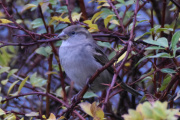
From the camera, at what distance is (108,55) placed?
9.42 ft

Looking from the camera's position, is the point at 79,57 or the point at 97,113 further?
the point at 79,57

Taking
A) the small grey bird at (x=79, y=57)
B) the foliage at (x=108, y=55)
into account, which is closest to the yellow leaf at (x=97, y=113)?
the foliage at (x=108, y=55)

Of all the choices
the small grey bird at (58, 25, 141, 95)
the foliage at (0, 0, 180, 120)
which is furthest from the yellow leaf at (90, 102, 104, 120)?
the small grey bird at (58, 25, 141, 95)

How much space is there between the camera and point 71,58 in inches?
106

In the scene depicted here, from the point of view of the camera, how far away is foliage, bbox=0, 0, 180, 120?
5.40 feet

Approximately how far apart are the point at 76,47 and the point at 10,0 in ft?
4.24

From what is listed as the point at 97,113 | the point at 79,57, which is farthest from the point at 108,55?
the point at 97,113

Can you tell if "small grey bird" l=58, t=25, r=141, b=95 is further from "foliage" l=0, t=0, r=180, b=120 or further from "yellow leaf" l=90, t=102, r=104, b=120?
"yellow leaf" l=90, t=102, r=104, b=120

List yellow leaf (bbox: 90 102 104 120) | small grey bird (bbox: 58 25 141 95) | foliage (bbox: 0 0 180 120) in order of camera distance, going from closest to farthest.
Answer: yellow leaf (bbox: 90 102 104 120) < foliage (bbox: 0 0 180 120) < small grey bird (bbox: 58 25 141 95)

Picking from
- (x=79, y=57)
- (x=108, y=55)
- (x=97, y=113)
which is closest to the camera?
(x=97, y=113)

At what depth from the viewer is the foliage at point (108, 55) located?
1.65 m

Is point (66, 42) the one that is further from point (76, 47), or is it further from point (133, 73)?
point (133, 73)

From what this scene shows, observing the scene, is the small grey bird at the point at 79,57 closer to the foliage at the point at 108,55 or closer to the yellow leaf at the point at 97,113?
the foliage at the point at 108,55

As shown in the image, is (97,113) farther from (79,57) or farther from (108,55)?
(108,55)
